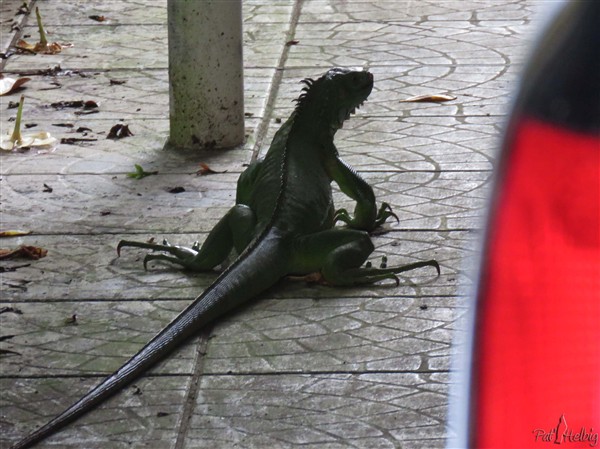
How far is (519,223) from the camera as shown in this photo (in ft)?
3.66

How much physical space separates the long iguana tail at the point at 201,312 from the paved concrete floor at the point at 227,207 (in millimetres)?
48

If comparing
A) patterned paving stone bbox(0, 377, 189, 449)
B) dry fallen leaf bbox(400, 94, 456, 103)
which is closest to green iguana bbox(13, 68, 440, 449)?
patterned paving stone bbox(0, 377, 189, 449)

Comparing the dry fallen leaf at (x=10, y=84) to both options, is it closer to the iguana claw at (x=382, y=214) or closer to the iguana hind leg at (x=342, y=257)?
the iguana claw at (x=382, y=214)

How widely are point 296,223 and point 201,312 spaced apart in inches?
25.5

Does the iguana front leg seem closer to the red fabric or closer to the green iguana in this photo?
the green iguana

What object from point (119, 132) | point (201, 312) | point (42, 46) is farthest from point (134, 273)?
point (42, 46)

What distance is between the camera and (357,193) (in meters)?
4.88

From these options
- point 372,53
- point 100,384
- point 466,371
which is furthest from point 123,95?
point 466,371

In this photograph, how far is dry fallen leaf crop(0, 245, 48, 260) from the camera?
16.1 feet

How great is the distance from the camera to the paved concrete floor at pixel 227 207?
364 centimetres

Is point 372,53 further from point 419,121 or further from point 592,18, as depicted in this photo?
point 592,18

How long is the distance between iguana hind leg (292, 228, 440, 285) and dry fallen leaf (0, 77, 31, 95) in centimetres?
331

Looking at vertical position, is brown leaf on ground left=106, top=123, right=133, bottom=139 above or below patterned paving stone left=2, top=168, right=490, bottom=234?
below

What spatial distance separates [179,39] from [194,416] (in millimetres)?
2884
